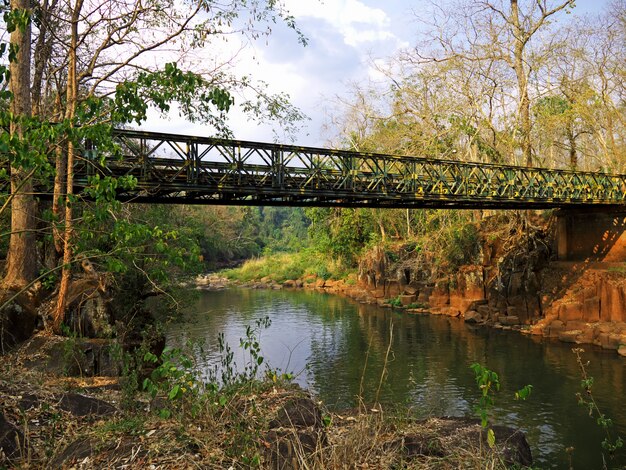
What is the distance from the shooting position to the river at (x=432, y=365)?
13.4 m

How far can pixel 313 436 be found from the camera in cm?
547

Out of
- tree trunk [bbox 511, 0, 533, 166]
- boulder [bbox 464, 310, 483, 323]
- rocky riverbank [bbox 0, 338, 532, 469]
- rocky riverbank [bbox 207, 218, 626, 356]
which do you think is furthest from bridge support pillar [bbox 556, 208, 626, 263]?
rocky riverbank [bbox 0, 338, 532, 469]

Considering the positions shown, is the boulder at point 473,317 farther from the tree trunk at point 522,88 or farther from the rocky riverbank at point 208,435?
the rocky riverbank at point 208,435

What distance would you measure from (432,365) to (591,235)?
46.1 feet

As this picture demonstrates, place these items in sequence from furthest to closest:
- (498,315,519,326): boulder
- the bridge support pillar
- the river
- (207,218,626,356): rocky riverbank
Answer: the bridge support pillar → (498,315,519,326): boulder → (207,218,626,356): rocky riverbank → the river

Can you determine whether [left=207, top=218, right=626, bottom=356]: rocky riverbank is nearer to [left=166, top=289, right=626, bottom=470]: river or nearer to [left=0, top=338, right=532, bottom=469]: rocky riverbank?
[left=166, top=289, right=626, bottom=470]: river

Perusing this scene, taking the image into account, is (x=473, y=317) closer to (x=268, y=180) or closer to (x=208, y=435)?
(x=268, y=180)

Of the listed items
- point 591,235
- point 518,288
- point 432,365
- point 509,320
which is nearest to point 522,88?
point 591,235

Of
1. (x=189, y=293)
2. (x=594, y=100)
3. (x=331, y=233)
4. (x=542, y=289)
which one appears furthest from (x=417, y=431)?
(x=331, y=233)

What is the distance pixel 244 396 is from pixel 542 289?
2455cm

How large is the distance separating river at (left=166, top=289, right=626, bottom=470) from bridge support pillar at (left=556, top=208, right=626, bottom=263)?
6.54m

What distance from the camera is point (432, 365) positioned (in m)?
19.8

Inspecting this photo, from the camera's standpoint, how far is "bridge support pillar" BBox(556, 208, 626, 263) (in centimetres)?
2705

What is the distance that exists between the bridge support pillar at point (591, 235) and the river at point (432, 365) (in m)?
6.54
